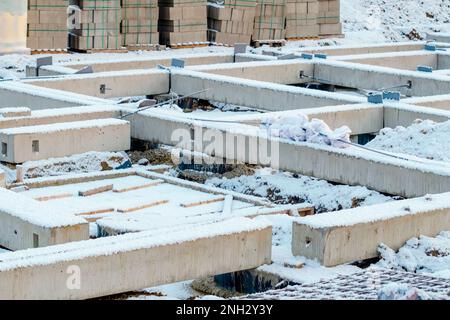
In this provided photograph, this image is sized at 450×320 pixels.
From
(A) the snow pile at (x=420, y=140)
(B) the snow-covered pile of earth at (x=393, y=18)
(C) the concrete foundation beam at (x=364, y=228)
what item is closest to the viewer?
(C) the concrete foundation beam at (x=364, y=228)

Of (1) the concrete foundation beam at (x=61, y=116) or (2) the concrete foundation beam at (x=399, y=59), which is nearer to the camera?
(1) the concrete foundation beam at (x=61, y=116)

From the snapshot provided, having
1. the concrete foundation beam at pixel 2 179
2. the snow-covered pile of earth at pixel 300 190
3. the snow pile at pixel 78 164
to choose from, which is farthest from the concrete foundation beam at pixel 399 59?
the concrete foundation beam at pixel 2 179

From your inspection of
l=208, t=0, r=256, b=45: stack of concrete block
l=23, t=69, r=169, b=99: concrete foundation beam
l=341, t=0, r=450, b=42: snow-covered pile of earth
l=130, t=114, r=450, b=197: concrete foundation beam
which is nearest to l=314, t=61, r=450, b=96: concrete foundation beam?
l=23, t=69, r=169, b=99: concrete foundation beam

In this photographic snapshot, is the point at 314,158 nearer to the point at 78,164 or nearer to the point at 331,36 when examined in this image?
the point at 78,164

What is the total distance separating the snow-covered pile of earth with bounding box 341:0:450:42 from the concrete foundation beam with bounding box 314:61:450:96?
8.31m

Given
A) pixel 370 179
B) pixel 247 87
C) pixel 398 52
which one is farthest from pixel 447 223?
pixel 398 52

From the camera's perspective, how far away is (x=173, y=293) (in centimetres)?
1284

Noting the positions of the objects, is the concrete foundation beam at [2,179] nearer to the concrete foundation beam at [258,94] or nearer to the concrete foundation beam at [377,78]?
the concrete foundation beam at [258,94]

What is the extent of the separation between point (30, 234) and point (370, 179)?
16.6ft

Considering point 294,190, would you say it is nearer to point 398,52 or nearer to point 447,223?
point 447,223

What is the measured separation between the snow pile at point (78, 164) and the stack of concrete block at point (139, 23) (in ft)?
32.5

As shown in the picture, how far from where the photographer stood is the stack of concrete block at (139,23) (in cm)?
2866

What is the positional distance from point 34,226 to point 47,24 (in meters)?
14.4
